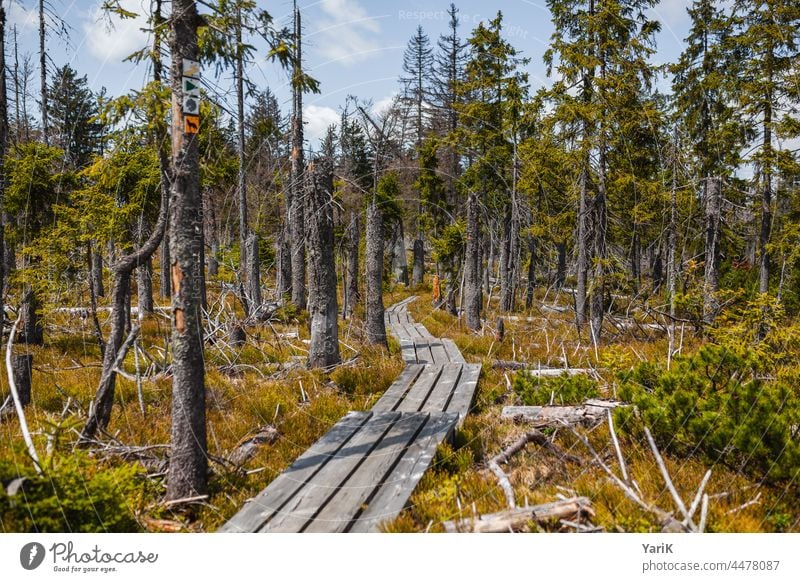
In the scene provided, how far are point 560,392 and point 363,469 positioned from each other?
141 inches

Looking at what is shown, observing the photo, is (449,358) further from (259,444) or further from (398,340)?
(259,444)

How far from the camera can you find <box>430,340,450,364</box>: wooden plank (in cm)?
1027

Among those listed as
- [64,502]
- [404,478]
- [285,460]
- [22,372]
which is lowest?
[285,460]

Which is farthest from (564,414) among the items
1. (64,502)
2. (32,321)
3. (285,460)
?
(32,321)

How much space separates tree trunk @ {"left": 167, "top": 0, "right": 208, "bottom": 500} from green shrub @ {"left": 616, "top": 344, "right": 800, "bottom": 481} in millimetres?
4439

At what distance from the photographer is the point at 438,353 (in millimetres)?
11016

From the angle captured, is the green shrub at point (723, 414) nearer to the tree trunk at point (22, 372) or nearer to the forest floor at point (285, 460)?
the forest floor at point (285, 460)

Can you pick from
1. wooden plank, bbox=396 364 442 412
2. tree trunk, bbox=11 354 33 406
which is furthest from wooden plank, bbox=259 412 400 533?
tree trunk, bbox=11 354 33 406

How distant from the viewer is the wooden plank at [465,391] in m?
6.94

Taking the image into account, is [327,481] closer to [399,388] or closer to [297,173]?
[399,388]

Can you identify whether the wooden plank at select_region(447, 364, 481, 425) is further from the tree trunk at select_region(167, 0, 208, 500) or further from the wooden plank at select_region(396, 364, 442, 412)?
the tree trunk at select_region(167, 0, 208, 500)

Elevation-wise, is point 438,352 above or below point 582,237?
below

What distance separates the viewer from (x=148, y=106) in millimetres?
4340
